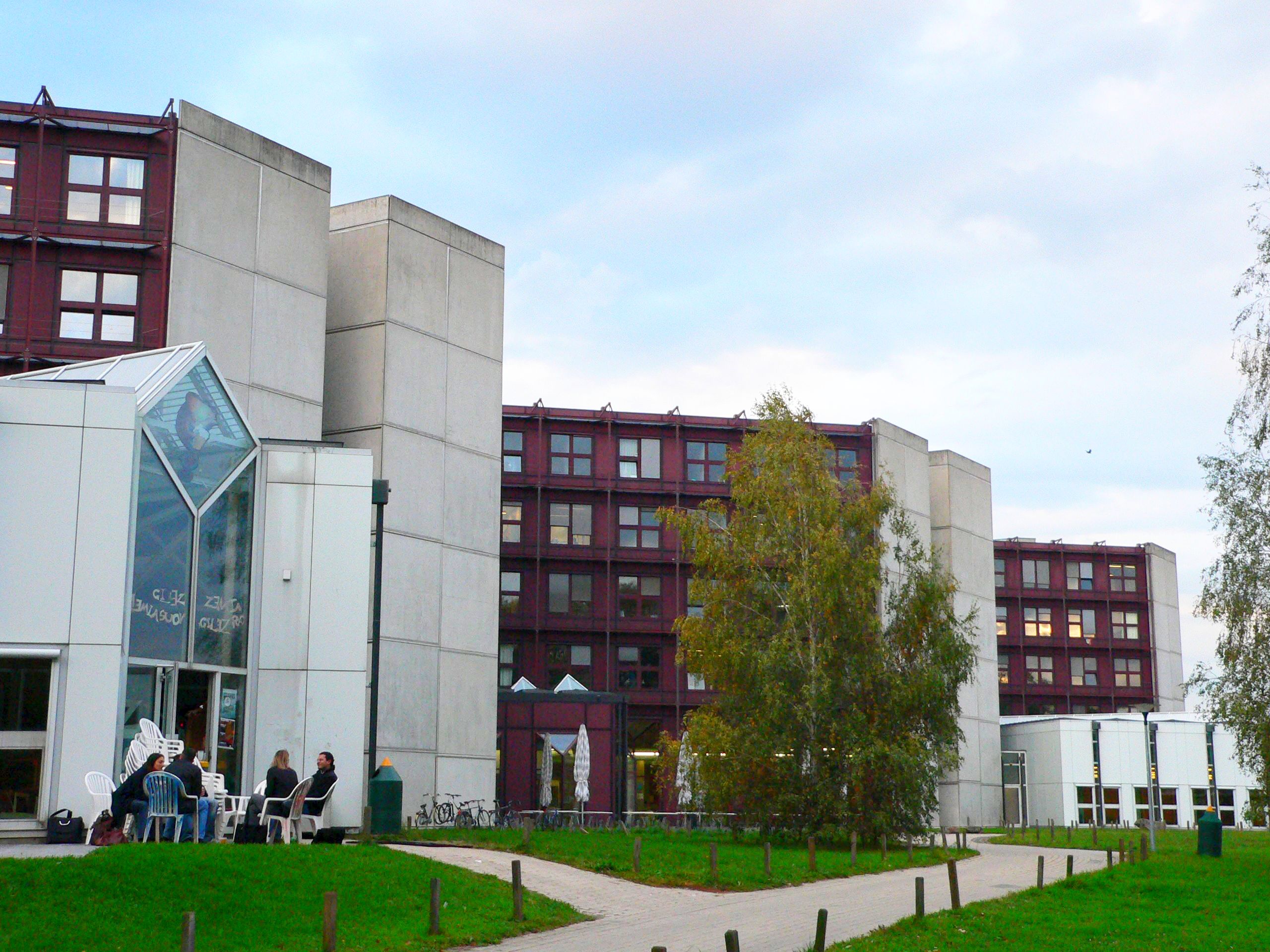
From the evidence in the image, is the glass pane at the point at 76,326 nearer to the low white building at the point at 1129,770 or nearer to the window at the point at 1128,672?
the low white building at the point at 1129,770

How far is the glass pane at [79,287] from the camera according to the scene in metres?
39.2

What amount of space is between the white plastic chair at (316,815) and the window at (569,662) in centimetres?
3869

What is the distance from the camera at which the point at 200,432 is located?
992 inches

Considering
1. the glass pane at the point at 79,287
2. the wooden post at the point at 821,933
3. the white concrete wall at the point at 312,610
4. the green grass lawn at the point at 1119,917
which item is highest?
the glass pane at the point at 79,287

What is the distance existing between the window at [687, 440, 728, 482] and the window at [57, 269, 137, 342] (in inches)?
1148

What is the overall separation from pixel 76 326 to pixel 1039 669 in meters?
58.4

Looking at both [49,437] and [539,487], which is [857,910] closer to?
[49,437]

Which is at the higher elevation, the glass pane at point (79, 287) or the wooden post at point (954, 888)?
the glass pane at point (79, 287)

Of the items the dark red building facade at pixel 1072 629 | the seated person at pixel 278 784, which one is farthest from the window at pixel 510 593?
the seated person at pixel 278 784

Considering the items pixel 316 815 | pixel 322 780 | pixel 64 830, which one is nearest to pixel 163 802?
pixel 64 830

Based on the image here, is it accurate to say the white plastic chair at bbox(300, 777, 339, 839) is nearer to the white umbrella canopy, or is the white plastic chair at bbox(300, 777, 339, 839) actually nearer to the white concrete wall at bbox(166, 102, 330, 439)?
the white concrete wall at bbox(166, 102, 330, 439)

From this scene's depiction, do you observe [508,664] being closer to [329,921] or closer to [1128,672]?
[1128,672]

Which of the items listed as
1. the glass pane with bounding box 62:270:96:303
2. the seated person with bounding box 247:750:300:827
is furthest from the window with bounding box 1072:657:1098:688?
the seated person with bounding box 247:750:300:827

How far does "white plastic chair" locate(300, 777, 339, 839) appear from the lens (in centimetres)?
2165
